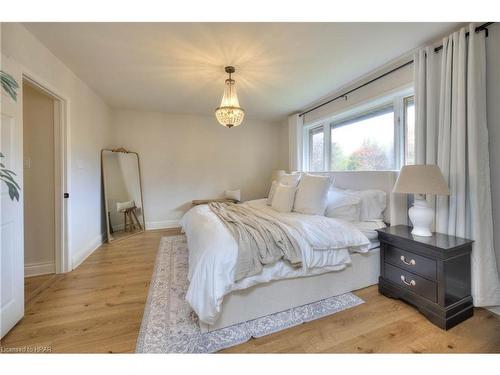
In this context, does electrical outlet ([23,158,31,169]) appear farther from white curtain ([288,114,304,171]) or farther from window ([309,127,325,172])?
window ([309,127,325,172])

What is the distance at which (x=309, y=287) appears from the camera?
1.81 m

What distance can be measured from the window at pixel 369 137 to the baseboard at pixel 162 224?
3.03 metres

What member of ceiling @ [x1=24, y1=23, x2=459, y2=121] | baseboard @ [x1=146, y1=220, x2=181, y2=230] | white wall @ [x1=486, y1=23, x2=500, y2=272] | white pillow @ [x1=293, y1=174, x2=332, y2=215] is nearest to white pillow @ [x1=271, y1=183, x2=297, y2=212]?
white pillow @ [x1=293, y1=174, x2=332, y2=215]

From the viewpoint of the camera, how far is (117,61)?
7.62 feet

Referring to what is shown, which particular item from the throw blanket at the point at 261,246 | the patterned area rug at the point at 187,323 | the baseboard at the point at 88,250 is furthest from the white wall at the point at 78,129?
the throw blanket at the point at 261,246

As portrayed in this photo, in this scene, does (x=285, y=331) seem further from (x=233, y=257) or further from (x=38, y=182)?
(x=38, y=182)

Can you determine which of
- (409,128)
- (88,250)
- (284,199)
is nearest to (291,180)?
(284,199)

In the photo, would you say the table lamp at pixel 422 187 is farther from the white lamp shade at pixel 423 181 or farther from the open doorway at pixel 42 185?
the open doorway at pixel 42 185

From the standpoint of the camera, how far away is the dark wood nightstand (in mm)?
1556

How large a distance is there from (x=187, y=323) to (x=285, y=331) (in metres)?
0.72

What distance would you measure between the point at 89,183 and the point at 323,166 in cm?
370
